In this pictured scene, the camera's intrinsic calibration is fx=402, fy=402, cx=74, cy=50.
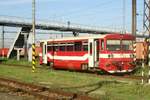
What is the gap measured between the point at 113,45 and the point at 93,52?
159 centimetres

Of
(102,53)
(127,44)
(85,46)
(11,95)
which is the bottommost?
(11,95)

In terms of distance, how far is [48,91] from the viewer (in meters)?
17.7

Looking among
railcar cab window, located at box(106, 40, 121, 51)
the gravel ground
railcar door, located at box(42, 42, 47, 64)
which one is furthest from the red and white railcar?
the gravel ground

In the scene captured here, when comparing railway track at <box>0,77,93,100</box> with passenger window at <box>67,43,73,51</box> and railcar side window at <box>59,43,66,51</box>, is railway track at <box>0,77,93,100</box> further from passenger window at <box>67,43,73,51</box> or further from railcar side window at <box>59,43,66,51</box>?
railcar side window at <box>59,43,66,51</box>

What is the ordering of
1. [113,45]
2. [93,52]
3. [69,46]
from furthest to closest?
1. [69,46]
2. [93,52]
3. [113,45]

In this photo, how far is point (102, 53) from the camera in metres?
27.7

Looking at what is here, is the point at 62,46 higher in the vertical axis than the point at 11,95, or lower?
higher

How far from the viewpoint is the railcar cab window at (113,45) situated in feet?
91.1

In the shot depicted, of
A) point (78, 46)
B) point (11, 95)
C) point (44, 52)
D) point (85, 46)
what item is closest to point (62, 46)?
point (78, 46)

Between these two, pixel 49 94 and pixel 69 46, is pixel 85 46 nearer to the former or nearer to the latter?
pixel 69 46

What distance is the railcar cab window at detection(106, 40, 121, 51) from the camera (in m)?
27.8

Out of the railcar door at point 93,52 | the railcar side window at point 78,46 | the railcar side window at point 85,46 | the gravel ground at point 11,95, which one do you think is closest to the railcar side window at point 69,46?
the railcar side window at point 78,46

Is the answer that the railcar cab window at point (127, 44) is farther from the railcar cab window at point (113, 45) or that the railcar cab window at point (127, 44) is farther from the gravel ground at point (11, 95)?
the gravel ground at point (11, 95)

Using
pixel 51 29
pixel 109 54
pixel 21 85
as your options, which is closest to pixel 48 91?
pixel 21 85
